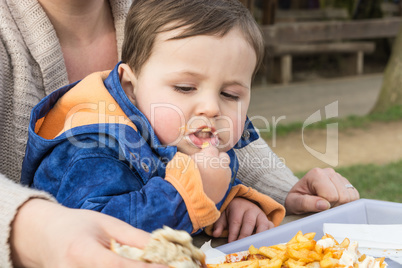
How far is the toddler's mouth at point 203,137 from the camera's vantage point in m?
1.20

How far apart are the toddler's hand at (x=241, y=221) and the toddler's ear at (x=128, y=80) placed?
0.39 meters

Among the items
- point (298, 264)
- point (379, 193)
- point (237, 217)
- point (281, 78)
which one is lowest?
point (281, 78)

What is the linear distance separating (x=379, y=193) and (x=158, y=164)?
351cm

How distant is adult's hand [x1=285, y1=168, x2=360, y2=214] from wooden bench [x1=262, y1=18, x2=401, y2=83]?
6.53 metres

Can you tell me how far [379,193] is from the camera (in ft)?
14.1

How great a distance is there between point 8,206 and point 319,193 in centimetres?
93

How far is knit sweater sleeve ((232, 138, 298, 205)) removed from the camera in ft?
5.67

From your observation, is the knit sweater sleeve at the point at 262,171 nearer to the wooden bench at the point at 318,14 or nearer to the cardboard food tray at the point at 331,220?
the cardboard food tray at the point at 331,220

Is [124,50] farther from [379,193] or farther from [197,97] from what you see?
[379,193]

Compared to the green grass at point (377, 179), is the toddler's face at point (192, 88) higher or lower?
higher

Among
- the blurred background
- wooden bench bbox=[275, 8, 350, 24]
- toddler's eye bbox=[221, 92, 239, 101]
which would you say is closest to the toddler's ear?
toddler's eye bbox=[221, 92, 239, 101]

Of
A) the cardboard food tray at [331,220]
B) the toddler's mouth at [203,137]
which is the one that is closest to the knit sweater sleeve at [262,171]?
the cardboard food tray at [331,220]

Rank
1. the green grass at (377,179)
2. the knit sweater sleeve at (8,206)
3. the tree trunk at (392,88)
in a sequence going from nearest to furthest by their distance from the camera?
the knit sweater sleeve at (8,206) → the green grass at (377,179) → the tree trunk at (392,88)

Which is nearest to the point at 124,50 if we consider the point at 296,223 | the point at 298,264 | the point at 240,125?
the point at 240,125
